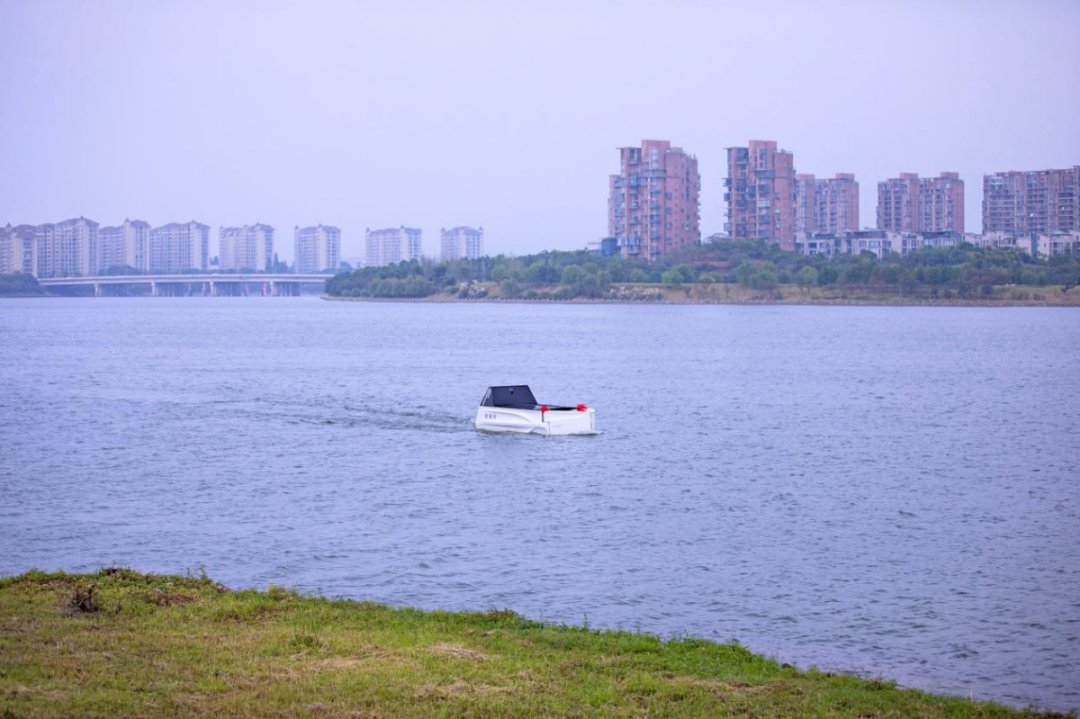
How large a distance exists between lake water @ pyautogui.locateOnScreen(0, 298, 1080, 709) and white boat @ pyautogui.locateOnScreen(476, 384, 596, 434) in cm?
68

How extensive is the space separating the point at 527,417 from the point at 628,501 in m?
13.4

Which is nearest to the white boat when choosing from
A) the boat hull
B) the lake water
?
the boat hull

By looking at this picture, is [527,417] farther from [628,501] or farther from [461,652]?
[461,652]

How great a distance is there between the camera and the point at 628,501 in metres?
31.7

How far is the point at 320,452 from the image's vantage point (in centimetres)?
4094

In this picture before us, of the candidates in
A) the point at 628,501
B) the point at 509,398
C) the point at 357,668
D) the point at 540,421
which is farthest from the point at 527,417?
the point at 357,668

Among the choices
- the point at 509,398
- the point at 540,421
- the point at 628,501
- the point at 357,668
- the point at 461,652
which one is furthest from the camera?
the point at 509,398

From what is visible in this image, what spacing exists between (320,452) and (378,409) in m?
13.3

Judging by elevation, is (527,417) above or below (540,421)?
above

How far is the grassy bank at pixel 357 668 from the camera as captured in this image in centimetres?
1242

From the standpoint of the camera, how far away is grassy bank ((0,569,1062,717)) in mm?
12422

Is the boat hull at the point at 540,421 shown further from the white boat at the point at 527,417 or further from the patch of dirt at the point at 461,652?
the patch of dirt at the point at 461,652

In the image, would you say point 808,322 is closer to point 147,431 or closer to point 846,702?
point 147,431

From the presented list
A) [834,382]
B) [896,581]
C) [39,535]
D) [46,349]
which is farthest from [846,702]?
[46,349]
